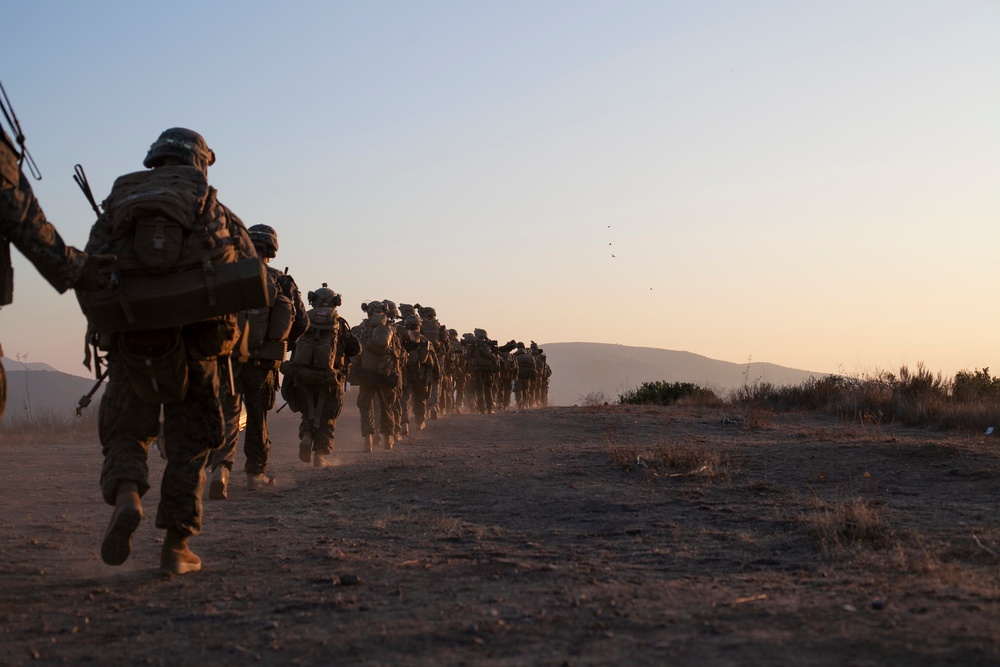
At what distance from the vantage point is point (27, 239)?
475cm

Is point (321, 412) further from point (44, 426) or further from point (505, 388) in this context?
point (505, 388)

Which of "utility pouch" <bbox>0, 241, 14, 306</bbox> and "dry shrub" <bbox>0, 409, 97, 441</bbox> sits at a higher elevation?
"utility pouch" <bbox>0, 241, 14, 306</bbox>

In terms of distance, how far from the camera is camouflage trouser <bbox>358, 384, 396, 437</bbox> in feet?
49.9

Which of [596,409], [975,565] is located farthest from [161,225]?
[596,409]

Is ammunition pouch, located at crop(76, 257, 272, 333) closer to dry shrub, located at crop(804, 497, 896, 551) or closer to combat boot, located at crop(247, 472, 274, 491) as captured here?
dry shrub, located at crop(804, 497, 896, 551)

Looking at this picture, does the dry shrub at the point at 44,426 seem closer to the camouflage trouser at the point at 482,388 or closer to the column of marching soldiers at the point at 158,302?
the camouflage trouser at the point at 482,388

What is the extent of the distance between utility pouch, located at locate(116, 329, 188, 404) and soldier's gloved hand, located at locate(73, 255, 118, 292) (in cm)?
32

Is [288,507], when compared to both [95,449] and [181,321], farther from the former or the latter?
[95,449]

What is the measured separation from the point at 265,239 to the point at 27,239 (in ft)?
17.4

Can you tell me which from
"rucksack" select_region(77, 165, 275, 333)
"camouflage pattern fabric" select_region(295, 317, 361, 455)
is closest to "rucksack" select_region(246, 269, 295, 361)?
"camouflage pattern fabric" select_region(295, 317, 361, 455)

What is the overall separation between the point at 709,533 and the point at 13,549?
165 inches

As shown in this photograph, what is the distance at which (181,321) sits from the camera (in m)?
5.21

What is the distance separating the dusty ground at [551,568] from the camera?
3.82 metres

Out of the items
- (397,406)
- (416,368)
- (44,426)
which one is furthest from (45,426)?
(397,406)
